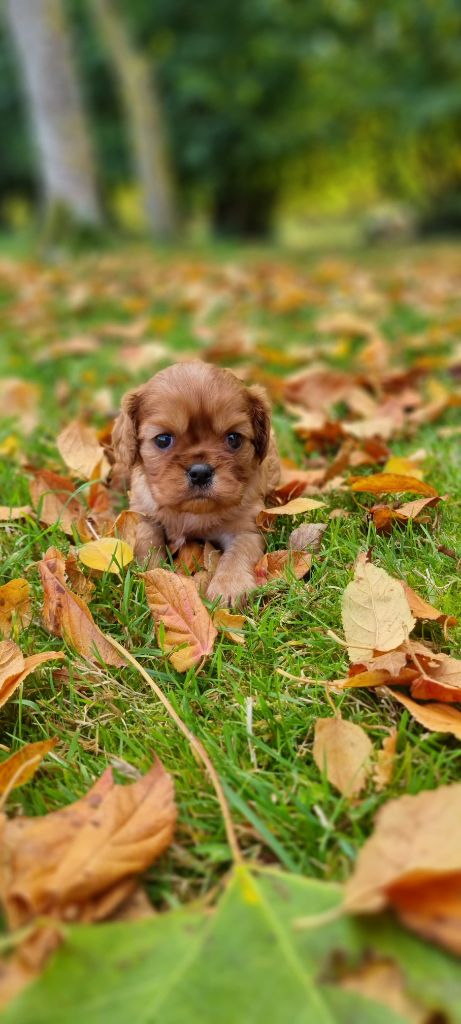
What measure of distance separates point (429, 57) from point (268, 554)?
66.4 ft

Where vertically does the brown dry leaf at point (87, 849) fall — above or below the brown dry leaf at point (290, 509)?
above

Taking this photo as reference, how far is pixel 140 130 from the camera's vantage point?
19.3 meters

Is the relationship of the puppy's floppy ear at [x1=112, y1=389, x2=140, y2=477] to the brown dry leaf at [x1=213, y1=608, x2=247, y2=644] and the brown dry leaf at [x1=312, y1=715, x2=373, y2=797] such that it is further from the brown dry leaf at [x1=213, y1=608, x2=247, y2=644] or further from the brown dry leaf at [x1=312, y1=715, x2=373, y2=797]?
the brown dry leaf at [x1=312, y1=715, x2=373, y2=797]

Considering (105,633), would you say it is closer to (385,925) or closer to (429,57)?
(385,925)

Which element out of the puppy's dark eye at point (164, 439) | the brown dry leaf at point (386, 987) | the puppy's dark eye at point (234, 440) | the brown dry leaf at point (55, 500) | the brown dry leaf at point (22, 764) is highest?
the puppy's dark eye at point (164, 439)

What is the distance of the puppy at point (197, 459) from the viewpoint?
271 centimetres

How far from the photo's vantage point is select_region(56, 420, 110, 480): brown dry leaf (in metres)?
3.24

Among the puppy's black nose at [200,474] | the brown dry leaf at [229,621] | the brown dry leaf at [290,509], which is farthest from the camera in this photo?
the brown dry leaf at [290,509]

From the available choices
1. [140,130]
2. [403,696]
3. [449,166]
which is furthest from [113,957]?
[449,166]

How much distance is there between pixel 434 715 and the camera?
191cm

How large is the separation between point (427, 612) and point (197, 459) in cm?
93

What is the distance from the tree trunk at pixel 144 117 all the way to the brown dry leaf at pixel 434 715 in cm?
Answer: 1856

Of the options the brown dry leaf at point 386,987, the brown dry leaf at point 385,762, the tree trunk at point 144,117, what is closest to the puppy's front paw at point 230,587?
the brown dry leaf at point 385,762

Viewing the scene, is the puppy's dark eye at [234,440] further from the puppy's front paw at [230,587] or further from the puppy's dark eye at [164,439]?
the puppy's front paw at [230,587]
